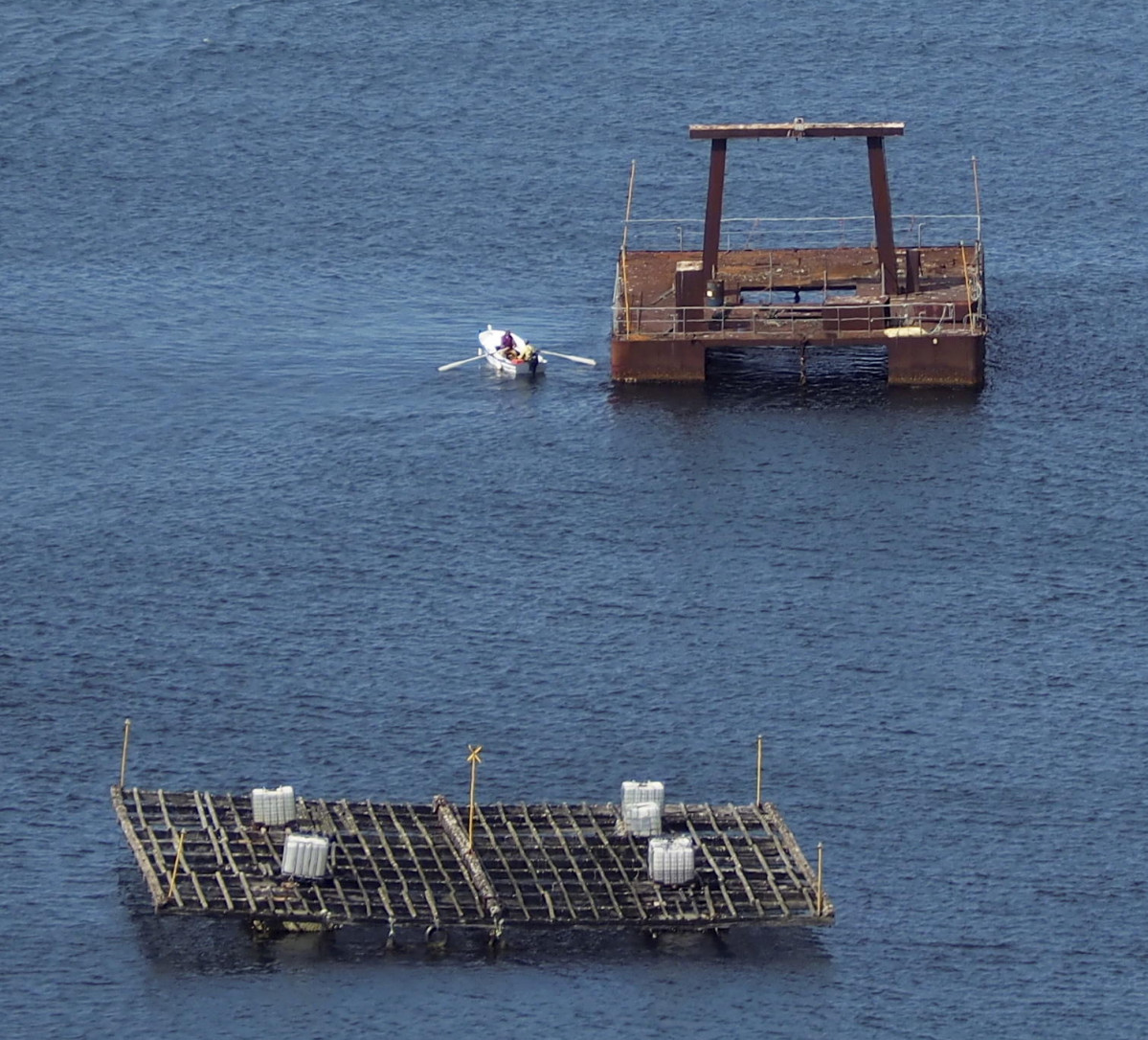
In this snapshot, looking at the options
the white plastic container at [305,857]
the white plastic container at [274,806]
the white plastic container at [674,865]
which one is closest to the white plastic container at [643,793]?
the white plastic container at [674,865]

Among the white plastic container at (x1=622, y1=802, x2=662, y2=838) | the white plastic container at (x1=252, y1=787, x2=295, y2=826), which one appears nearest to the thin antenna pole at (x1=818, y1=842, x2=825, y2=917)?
the white plastic container at (x1=622, y1=802, x2=662, y2=838)

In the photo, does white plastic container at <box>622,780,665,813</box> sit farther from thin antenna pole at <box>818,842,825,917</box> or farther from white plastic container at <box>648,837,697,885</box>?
thin antenna pole at <box>818,842,825,917</box>

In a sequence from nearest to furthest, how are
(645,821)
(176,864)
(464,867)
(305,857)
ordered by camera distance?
(305,857)
(176,864)
(464,867)
(645,821)

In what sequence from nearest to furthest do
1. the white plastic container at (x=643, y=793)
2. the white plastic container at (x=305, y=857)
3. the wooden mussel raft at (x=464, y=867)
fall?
the wooden mussel raft at (x=464, y=867) → the white plastic container at (x=305, y=857) → the white plastic container at (x=643, y=793)

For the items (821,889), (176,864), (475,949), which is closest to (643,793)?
(821,889)

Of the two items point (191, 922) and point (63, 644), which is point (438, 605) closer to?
point (63, 644)

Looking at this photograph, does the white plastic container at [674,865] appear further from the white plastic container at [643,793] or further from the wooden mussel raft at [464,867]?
the white plastic container at [643,793]

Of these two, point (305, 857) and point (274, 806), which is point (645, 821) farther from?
point (274, 806)
